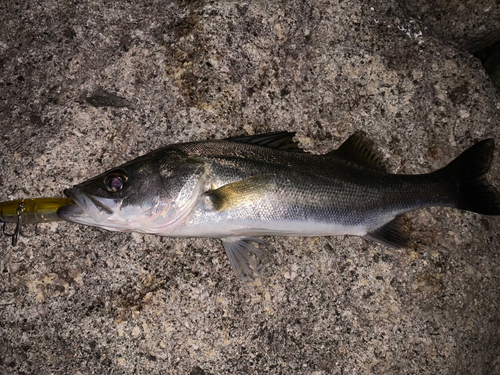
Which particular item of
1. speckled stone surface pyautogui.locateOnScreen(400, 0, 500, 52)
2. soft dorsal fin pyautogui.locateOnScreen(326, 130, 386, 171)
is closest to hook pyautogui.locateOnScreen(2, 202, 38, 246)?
soft dorsal fin pyautogui.locateOnScreen(326, 130, 386, 171)

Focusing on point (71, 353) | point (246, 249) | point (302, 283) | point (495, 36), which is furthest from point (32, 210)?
point (495, 36)

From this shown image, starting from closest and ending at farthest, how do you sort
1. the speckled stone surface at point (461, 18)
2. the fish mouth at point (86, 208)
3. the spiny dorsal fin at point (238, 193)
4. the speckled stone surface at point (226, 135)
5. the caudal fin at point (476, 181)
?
the fish mouth at point (86, 208), the spiny dorsal fin at point (238, 193), the speckled stone surface at point (226, 135), the caudal fin at point (476, 181), the speckled stone surface at point (461, 18)

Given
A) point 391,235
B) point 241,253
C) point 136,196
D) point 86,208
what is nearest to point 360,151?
point 391,235

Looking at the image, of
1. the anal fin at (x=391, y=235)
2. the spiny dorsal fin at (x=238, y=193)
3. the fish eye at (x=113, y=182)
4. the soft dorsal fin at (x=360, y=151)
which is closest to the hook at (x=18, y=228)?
the fish eye at (x=113, y=182)

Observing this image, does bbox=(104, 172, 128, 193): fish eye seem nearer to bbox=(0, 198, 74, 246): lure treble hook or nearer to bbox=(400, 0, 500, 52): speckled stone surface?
bbox=(0, 198, 74, 246): lure treble hook

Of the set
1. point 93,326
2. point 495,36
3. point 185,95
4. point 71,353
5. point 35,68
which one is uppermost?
point 495,36

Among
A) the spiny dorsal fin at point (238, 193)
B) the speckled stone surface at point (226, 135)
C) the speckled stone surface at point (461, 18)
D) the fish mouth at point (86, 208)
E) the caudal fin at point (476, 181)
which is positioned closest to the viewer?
the fish mouth at point (86, 208)

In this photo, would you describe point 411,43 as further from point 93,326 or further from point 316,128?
point 93,326

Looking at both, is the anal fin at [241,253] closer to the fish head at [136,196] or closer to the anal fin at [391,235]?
the fish head at [136,196]
